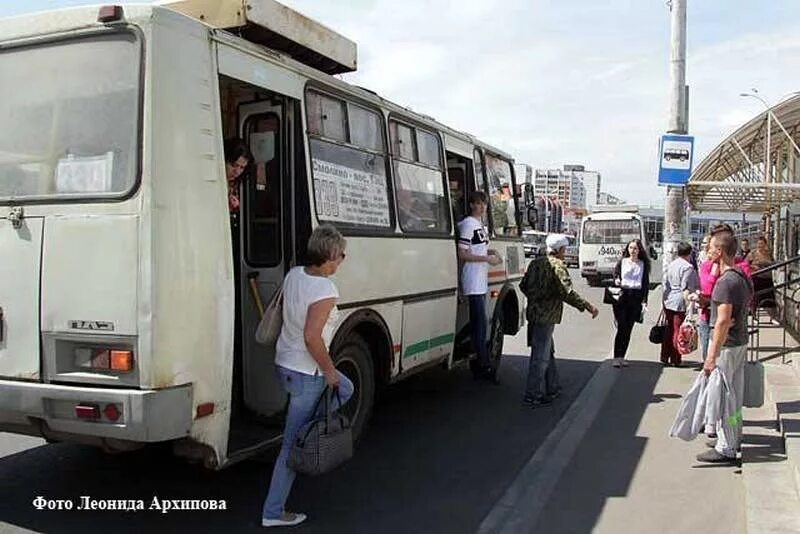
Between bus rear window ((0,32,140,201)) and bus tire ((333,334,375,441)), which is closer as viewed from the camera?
bus rear window ((0,32,140,201))

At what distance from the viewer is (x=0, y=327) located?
416 cm

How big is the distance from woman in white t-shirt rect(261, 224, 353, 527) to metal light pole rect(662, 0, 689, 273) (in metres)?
9.34

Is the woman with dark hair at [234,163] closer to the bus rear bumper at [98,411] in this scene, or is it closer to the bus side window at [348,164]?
the bus side window at [348,164]

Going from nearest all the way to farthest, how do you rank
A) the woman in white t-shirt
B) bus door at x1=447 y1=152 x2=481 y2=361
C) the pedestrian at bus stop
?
the woman in white t-shirt → the pedestrian at bus stop → bus door at x1=447 y1=152 x2=481 y2=361

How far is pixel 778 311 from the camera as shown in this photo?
1296cm

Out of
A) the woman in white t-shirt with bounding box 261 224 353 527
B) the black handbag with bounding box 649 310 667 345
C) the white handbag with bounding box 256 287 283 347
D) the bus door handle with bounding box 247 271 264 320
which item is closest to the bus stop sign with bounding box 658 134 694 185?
the black handbag with bounding box 649 310 667 345

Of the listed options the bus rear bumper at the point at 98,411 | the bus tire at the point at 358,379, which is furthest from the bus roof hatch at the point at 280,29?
the bus rear bumper at the point at 98,411

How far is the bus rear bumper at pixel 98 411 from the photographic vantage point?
378 centimetres

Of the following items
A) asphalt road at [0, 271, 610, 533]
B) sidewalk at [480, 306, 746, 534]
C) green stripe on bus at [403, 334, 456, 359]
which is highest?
green stripe on bus at [403, 334, 456, 359]

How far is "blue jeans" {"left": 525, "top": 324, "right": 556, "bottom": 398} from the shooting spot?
775 cm

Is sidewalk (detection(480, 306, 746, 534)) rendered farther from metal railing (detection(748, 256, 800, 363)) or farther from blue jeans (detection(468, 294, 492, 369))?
metal railing (detection(748, 256, 800, 363))

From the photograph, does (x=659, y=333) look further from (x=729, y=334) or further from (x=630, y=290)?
(x=729, y=334)

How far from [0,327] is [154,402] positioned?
1115 millimetres

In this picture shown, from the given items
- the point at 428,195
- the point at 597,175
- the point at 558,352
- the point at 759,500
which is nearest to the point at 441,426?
the point at 428,195
